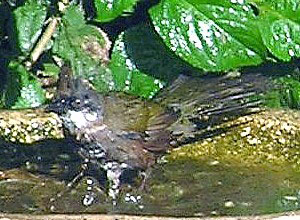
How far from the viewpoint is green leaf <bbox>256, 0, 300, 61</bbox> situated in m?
3.26

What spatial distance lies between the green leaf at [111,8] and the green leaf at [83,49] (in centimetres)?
21

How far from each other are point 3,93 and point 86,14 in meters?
0.42

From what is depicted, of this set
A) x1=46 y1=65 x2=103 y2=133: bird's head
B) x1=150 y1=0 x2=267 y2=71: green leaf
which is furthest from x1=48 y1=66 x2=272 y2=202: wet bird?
x1=150 y1=0 x2=267 y2=71: green leaf

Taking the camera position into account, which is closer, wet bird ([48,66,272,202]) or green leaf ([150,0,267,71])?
wet bird ([48,66,272,202])

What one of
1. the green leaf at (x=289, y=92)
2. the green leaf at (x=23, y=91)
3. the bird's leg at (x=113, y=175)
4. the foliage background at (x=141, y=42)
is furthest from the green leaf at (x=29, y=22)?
the green leaf at (x=289, y=92)

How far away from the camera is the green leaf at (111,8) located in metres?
3.22

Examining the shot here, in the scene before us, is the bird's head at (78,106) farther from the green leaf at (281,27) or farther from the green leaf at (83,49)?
the green leaf at (281,27)

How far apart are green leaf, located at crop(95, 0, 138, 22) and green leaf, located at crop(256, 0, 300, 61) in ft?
1.45

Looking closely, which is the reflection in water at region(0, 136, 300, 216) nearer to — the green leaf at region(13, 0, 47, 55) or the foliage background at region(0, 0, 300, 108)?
the foliage background at region(0, 0, 300, 108)

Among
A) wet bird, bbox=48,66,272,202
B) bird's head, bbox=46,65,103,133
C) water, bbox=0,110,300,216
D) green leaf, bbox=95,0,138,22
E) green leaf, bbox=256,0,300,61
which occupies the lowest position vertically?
water, bbox=0,110,300,216

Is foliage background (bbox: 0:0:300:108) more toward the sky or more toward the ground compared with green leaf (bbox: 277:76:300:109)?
more toward the sky

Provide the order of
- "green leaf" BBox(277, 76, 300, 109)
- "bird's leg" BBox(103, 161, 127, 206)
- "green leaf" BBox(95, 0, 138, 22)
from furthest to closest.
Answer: "green leaf" BBox(277, 76, 300, 109), "green leaf" BBox(95, 0, 138, 22), "bird's leg" BBox(103, 161, 127, 206)

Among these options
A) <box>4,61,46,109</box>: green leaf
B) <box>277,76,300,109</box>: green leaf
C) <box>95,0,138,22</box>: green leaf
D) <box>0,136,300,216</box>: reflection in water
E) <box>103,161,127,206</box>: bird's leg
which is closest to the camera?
<box>0,136,300,216</box>: reflection in water

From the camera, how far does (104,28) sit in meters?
3.63
